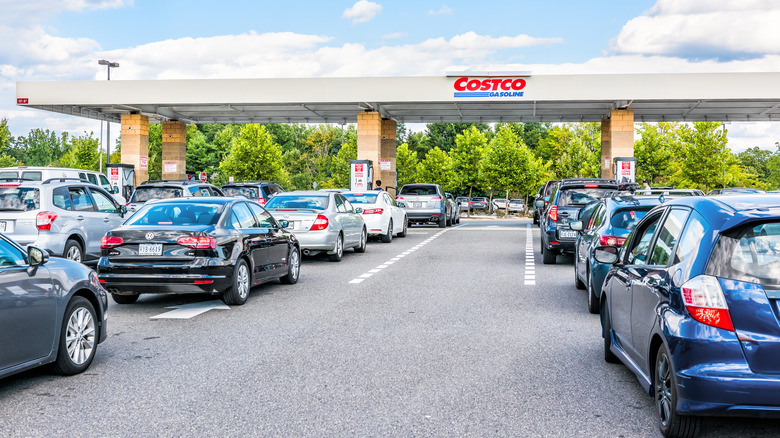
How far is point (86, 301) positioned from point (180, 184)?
1373 centimetres

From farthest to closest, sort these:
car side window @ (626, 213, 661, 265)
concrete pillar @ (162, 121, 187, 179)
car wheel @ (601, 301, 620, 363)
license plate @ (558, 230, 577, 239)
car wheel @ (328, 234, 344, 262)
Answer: concrete pillar @ (162, 121, 187, 179) → car wheel @ (328, 234, 344, 262) → license plate @ (558, 230, 577, 239) → car wheel @ (601, 301, 620, 363) → car side window @ (626, 213, 661, 265)

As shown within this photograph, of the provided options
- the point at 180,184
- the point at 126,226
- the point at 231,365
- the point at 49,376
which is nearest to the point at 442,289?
the point at 126,226

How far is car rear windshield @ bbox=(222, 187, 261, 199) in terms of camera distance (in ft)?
83.8

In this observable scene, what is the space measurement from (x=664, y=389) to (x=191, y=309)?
710 centimetres

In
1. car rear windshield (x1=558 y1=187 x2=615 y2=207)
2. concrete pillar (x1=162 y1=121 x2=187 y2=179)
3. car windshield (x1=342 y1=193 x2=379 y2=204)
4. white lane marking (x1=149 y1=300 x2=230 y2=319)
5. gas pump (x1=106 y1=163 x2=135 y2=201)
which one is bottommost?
white lane marking (x1=149 y1=300 x2=230 y2=319)

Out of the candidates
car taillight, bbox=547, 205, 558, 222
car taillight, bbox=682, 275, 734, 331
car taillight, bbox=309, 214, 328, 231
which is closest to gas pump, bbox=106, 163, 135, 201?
car taillight, bbox=309, 214, 328, 231

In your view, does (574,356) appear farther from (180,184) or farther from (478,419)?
(180,184)

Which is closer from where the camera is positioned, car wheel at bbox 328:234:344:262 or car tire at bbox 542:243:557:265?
car tire at bbox 542:243:557:265

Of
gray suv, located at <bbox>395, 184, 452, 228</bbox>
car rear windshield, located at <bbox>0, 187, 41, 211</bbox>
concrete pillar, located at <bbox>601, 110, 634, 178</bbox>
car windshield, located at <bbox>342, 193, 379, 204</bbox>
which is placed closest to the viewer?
car rear windshield, located at <bbox>0, 187, 41, 211</bbox>

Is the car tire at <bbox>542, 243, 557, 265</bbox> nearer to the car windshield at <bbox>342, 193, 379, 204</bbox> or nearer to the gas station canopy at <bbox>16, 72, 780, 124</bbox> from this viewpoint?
the car windshield at <bbox>342, 193, 379, 204</bbox>

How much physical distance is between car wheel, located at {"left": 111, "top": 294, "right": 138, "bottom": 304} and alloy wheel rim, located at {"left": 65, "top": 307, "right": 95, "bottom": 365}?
4.20m

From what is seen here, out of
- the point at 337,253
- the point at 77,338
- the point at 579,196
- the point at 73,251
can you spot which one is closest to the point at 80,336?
the point at 77,338

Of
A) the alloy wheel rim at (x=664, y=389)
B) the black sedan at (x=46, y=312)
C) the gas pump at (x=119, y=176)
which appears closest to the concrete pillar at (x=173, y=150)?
the gas pump at (x=119, y=176)

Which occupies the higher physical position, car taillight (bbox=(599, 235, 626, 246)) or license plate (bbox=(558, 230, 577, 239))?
car taillight (bbox=(599, 235, 626, 246))
